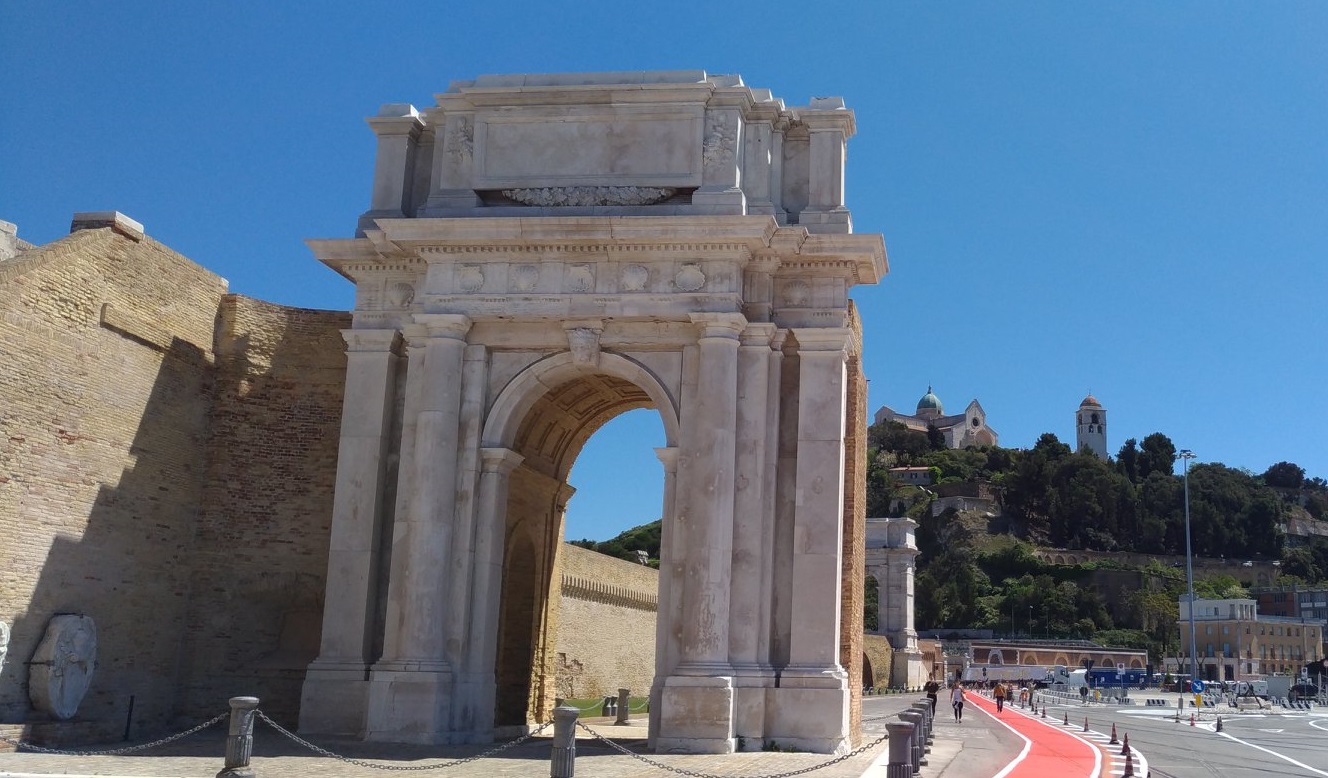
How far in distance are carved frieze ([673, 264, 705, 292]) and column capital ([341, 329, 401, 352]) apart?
4.77m

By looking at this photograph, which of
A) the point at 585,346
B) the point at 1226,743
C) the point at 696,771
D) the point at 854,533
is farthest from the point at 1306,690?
the point at 696,771

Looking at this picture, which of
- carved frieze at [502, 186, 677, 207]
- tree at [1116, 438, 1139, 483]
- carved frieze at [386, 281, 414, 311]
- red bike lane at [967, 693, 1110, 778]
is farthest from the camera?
tree at [1116, 438, 1139, 483]

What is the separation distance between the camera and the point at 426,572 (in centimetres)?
2030

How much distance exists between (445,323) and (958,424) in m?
175

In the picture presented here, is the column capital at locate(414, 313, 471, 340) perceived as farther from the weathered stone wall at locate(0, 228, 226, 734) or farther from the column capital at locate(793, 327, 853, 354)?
the column capital at locate(793, 327, 853, 354)

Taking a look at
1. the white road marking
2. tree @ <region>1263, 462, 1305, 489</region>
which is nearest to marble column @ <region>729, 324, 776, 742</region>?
the white road marking

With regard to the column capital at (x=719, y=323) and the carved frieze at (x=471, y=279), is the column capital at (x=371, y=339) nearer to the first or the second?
the carved frieze at (x=471, y=279)

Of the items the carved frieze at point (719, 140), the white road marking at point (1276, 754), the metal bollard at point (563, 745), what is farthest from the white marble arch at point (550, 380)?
the white road marking at point (1276, 754)

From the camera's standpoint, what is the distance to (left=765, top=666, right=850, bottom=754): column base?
63.9 feet

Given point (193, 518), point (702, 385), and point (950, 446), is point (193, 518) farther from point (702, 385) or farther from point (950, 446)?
point (950, 446)

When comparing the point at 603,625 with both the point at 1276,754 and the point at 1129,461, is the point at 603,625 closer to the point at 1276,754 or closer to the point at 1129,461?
the point at 1276,754

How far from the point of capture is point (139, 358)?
2166cm

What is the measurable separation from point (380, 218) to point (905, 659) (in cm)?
6202

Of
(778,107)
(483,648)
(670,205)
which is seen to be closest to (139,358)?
(483,648)
